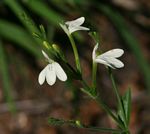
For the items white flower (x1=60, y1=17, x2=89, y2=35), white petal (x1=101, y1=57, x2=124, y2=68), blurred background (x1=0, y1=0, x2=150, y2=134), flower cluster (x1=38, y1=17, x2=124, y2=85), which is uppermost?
white flower (x1=60, y1=17, x2=89, y2=35)

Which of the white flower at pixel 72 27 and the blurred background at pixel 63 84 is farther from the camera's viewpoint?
the blurred background at pixel 63 84

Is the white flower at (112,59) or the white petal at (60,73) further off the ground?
the white petal at (60,73)

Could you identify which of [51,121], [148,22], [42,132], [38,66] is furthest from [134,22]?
[51,121]

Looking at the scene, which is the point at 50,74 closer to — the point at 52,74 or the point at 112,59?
the point at 52,74

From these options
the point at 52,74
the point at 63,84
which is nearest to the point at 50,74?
the point at 52,74

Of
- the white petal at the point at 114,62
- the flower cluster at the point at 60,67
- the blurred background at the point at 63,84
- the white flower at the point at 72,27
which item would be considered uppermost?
the white flower at the point at 72,27

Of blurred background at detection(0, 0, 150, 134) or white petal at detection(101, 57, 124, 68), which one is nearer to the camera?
white petal at detection(101, 57, 124, 68)

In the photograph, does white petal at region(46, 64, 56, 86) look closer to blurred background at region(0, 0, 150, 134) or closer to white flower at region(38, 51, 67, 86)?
white flower at region(38, 51, 67, 86)

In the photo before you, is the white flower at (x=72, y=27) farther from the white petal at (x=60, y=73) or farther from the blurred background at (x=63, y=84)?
the blurred background at (x=63, y=84)

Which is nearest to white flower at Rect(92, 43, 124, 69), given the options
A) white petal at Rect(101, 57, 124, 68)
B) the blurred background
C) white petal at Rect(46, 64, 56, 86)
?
white petal at Rect(101, 57, 124, 68)

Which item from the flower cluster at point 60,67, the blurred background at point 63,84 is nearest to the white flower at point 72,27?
the flower cluster at point 60,67

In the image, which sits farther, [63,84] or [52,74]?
[63,84]

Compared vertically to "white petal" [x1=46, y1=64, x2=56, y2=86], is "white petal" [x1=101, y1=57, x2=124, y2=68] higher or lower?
lower
